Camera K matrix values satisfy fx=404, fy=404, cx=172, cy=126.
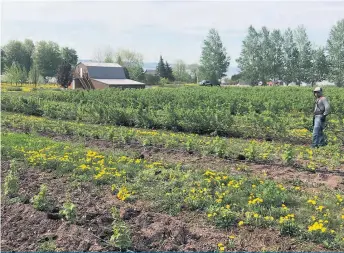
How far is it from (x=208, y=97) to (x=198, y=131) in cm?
861

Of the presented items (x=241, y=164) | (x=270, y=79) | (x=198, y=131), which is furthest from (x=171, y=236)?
(x=270, y=79)

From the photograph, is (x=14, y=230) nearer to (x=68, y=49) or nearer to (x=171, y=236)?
(x=171, y=236)

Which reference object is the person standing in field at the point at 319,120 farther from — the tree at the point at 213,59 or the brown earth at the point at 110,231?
the tree at the point at 213,59

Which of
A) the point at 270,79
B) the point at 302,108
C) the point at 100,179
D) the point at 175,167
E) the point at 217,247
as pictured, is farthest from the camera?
the point at 270,79

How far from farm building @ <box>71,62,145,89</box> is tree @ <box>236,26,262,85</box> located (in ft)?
80.8

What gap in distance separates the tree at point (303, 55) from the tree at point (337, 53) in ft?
13.4

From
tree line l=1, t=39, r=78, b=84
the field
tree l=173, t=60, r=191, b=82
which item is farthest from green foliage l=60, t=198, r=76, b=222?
tree l=173, t=60, r=191, b=82

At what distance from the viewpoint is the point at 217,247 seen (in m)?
4.63

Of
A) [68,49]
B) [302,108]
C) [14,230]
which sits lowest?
[14,230]

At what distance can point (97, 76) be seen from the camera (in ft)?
195

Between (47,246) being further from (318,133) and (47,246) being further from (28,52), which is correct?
(28,52)

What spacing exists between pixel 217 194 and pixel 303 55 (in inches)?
2707

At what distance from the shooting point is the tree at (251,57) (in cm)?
7356

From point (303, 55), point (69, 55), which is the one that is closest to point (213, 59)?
point (303, 55)
